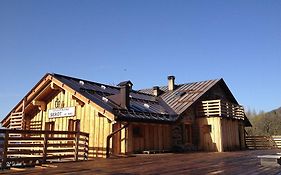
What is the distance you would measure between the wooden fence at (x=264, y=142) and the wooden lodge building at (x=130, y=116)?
2895 mm

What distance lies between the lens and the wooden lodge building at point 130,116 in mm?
14742

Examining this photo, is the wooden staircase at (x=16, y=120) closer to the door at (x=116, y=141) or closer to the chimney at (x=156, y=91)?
the door at (x=116, y=141)

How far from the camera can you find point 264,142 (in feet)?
82.5

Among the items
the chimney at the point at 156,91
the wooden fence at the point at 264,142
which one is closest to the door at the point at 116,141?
the chimney at the point at 156,91

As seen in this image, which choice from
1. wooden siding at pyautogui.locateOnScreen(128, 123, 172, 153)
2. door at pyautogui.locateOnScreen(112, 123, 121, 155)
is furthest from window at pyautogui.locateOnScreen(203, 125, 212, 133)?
door at pyautogui.locateOnScreen(112, 123, 121, 155)

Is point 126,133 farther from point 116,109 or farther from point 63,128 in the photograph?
point 63,128

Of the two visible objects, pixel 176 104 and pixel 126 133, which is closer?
pixel 126 133

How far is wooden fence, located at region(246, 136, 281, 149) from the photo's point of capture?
82.3ft

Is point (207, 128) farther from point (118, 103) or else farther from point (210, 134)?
point (118, 103)

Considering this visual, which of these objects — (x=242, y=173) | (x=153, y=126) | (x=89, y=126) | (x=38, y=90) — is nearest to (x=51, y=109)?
(x=38, y=90)

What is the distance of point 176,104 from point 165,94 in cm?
291

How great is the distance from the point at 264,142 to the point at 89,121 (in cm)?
1658

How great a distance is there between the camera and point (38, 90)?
17.9 metres

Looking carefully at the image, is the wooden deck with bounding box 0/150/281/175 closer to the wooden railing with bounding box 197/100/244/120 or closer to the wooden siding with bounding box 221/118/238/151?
the wooden railing with bounding box 197/100/244/120
